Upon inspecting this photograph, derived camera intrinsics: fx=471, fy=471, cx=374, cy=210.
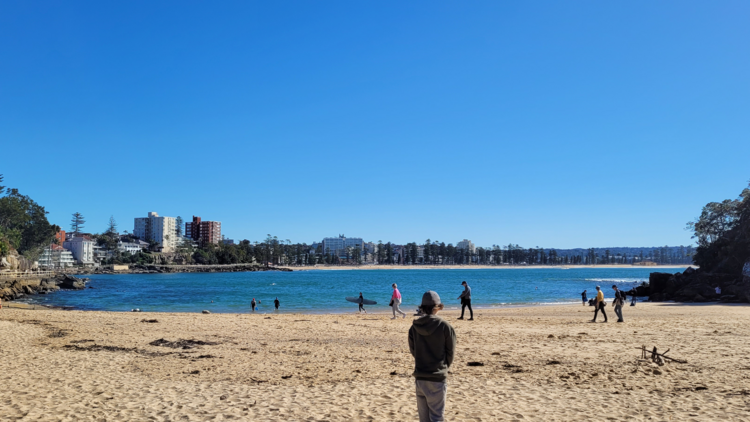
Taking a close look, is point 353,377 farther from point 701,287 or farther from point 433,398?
point 701,287

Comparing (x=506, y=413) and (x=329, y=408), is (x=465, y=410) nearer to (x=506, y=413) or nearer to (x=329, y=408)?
(x=506, y=413)

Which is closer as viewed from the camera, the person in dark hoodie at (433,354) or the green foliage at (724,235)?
the person in dark hoodie at (433,354)

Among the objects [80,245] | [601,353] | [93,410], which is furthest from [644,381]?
[80,245]

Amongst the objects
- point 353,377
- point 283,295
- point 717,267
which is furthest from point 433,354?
point 717,267

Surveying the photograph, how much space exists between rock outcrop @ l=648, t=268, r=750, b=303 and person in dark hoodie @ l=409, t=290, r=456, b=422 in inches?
1804

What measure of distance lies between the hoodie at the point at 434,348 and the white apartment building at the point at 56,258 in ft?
565

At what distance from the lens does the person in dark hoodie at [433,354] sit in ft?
17.0

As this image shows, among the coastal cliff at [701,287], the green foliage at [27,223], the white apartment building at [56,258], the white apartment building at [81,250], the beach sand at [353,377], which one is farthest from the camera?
the white apartment building at [81,250]

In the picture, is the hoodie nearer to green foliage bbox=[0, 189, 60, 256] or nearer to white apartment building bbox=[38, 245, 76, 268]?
green foliage bbox=[0, 189, 60, 256]

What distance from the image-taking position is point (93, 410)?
793cm

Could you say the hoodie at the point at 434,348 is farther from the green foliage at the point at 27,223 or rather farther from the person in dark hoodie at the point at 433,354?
the green foliage at the point at 27,223

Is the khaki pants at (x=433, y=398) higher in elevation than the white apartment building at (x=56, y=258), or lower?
higher

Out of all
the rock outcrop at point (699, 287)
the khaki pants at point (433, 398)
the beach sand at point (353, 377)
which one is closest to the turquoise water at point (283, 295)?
the rock outcrop at point (699, 287)

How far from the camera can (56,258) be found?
163 meters
